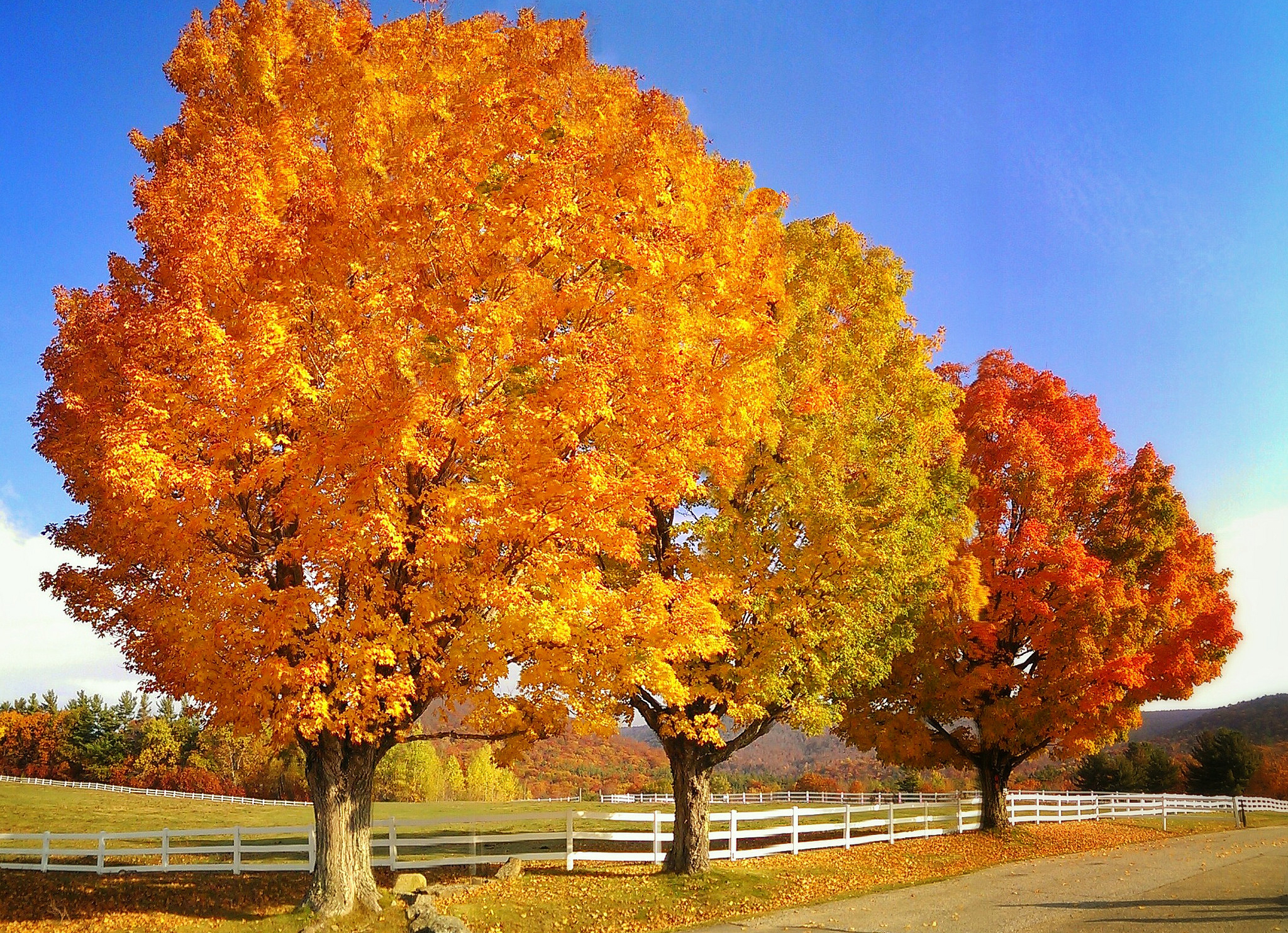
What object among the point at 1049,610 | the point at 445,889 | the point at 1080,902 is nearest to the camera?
the point at 1080,902

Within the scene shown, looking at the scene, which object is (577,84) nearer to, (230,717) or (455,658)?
(455,658)

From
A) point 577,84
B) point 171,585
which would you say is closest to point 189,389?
point 171,585

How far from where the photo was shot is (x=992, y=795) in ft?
87.1

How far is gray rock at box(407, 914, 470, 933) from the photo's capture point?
11.2 m

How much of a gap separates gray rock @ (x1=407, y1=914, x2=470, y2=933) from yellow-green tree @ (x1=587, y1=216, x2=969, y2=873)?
395 centimetres

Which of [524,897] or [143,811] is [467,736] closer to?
[524,897]

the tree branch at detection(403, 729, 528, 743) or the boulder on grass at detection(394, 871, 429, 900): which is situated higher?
the tree branch at detection(403, 729, 528, 743)

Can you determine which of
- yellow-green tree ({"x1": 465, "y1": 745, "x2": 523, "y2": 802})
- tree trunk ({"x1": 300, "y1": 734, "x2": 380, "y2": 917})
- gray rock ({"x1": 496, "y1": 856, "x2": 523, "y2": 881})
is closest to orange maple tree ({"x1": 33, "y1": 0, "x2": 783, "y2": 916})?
tree trunk ({"x1": 300, "y1": 734, "x2": 380, "y2": 917})

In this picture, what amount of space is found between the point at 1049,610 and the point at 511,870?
15.2 metres

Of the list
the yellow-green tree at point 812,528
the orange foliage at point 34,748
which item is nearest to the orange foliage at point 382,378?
the yellow-green tree at point 812,528

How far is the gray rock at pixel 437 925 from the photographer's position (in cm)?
1117

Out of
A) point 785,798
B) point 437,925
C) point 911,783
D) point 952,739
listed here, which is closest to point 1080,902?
point 437,925

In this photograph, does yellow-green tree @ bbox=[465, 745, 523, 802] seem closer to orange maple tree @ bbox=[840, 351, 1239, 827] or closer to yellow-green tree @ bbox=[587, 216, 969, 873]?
orange maple tree @ bbox=[840, 351, 1239, 827]

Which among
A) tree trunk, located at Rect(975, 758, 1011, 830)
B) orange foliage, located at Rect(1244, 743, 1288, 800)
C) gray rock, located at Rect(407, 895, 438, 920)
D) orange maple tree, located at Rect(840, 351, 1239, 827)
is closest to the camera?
gray rock, located at Rect(407, 895, 438, 920)
